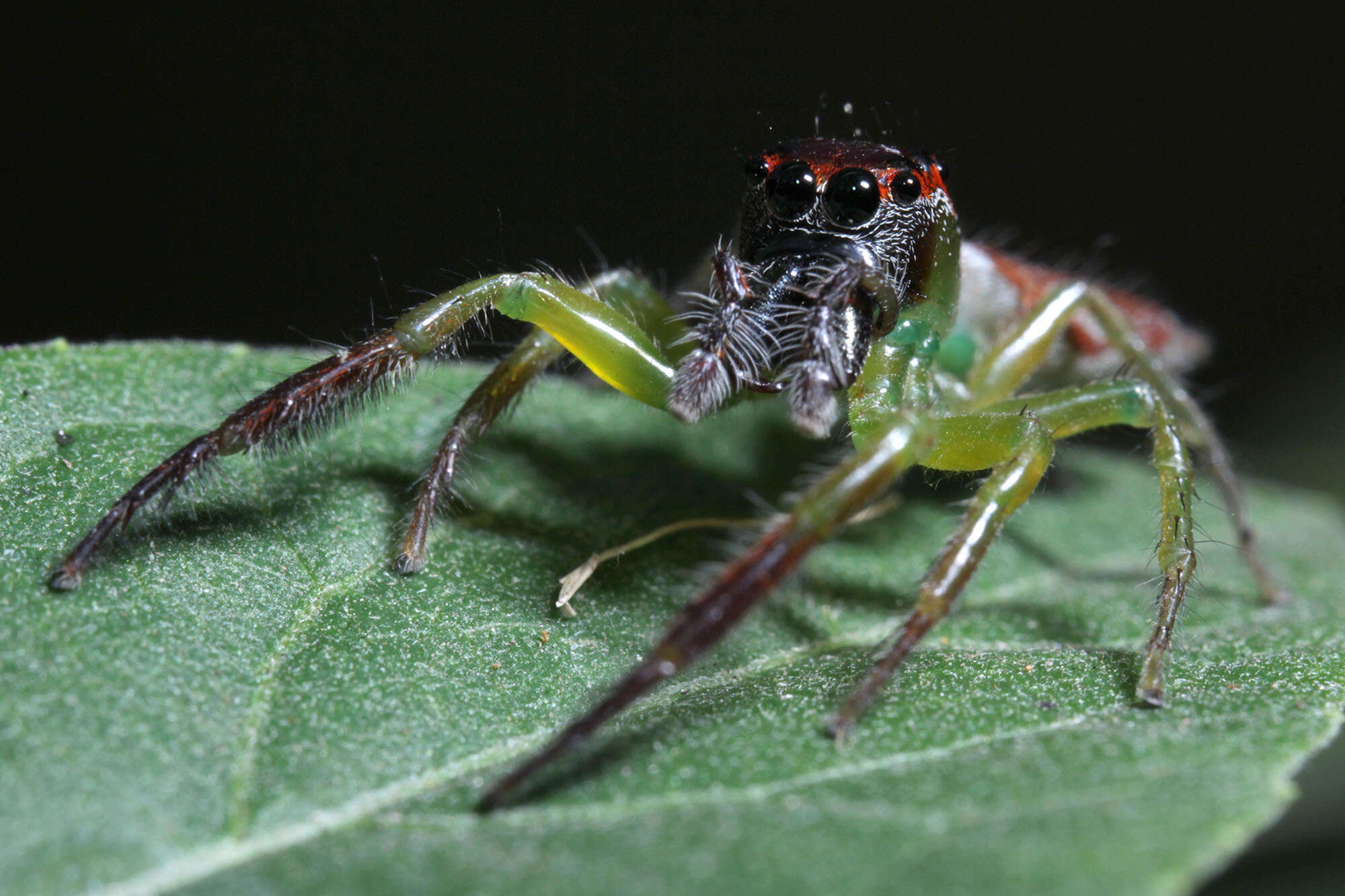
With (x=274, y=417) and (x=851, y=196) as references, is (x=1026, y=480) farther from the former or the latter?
(x=274, y=417)

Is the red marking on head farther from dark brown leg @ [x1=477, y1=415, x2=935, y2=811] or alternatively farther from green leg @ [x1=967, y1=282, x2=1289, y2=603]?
dark brown leg @ [x1=477, y1=415, x2=935, y2=811]

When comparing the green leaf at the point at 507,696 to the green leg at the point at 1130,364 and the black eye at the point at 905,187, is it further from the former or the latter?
the black eye at the point at 905,187

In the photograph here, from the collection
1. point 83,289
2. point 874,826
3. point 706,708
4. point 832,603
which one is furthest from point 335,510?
point 83,289

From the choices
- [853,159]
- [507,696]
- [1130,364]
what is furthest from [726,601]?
[1130,364]

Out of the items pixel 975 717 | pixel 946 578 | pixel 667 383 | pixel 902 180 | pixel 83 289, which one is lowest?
pixel 83 289

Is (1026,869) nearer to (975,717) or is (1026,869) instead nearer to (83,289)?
(975,717)

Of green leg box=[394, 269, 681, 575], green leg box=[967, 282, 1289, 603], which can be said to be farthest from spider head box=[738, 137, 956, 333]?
green leg box=[967, 282, 1289, 603]

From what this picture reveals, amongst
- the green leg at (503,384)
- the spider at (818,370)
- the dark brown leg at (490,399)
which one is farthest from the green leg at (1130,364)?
the dark brown leg at (490,399)
